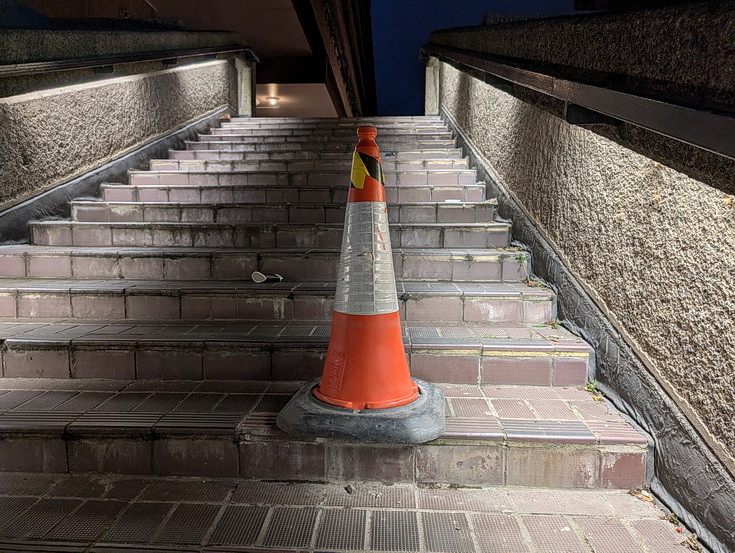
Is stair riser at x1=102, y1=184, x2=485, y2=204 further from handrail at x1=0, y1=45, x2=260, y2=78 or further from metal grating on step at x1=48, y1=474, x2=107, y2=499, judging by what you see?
metal grating on step at x1=48, y1=474, x2=107, y2=499

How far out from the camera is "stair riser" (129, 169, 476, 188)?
4.84m

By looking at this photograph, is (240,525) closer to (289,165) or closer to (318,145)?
(289,165)

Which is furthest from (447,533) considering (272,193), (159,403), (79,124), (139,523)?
(79,124)

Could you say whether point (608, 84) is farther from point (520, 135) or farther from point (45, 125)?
point (45, 125)

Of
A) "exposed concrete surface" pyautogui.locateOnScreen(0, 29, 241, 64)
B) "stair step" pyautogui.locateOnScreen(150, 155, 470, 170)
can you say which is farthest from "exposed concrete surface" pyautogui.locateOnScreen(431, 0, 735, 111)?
"exposed concrete surface" pyautogui.locateOnScreen(0, 29, 241, 64)

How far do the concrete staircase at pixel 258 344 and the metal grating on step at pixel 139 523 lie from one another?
229mm

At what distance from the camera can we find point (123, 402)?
2.26 metres

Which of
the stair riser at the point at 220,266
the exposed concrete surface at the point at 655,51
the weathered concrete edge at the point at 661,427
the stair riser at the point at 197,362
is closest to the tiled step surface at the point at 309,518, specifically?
the weathered concrete edge at the point at 661,427

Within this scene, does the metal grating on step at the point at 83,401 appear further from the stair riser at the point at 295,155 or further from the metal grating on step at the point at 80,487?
the stair riser at the point at 295,155

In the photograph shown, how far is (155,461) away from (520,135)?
3.29 meters

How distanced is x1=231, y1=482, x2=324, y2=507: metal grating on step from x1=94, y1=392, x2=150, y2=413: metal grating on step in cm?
70

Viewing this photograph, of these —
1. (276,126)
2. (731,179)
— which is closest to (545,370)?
(731,179)

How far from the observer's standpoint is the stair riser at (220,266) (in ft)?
10.9

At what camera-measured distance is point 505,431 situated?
6.41ft
